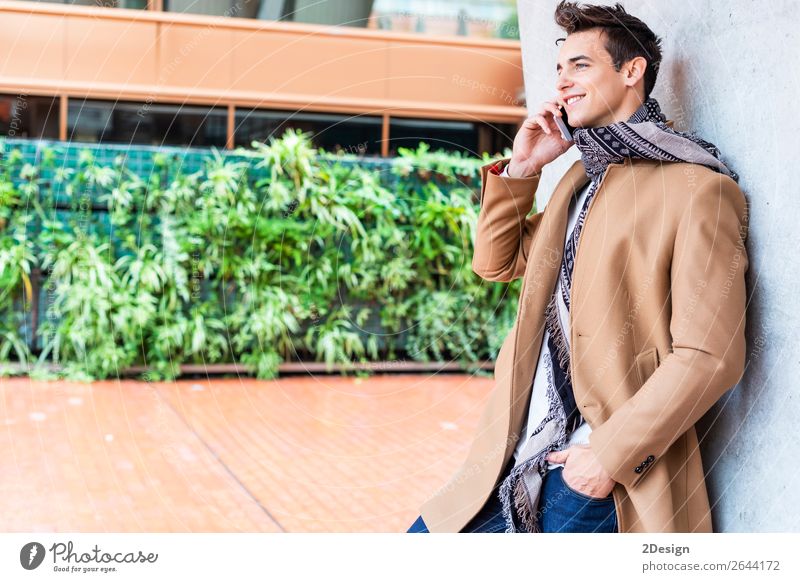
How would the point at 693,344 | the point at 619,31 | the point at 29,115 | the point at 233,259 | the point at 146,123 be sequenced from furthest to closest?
1. the point at 146,123
2. the point at 29,115
3. the point at 233,259
4. the point at 619,31
5. the point at 693,344

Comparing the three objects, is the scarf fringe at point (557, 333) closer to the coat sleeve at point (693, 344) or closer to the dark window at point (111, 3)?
the coat sleeve at point (693, 344)

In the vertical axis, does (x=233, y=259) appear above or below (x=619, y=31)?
below

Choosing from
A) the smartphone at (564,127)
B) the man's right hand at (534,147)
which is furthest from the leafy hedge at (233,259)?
the smartphone at (564,127)

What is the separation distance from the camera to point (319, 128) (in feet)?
21.7

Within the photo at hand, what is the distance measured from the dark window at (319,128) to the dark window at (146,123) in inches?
6.1

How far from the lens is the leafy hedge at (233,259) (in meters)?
5.37

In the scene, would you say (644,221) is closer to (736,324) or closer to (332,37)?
(736,324)

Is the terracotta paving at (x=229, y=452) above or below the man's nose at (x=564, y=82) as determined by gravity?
below

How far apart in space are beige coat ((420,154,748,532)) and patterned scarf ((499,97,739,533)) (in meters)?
0.02

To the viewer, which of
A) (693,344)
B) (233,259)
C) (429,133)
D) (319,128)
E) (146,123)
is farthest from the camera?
(429,133)

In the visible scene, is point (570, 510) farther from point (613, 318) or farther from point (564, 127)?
point (564, 127)

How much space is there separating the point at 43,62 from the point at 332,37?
202cm

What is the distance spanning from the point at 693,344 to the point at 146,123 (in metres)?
5.65

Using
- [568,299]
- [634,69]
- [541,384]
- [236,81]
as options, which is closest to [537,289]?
[568,299]
